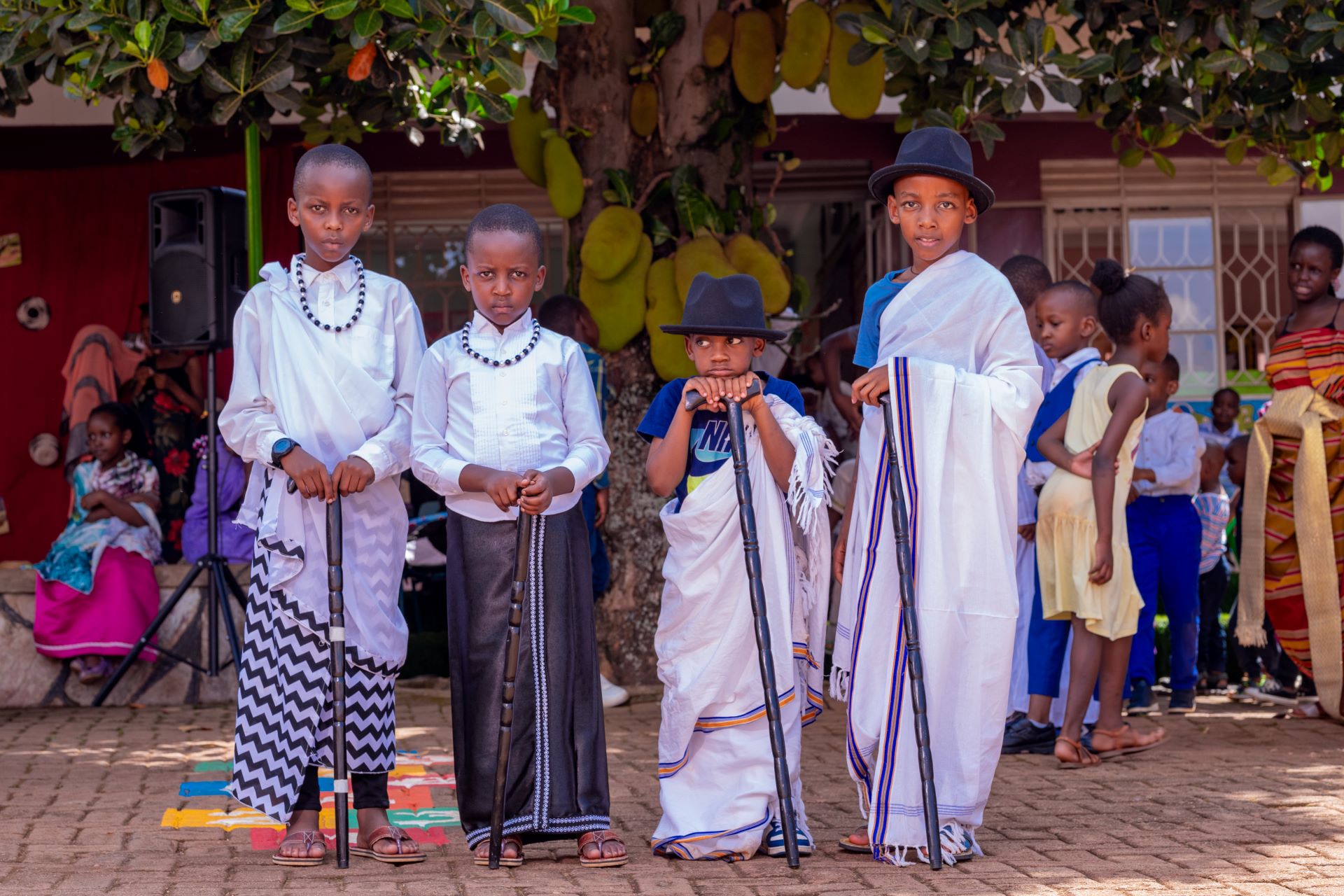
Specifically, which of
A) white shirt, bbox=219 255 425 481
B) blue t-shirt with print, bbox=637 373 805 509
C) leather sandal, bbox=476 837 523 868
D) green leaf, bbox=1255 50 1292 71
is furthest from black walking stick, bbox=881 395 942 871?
green leaf, bbox=1255 50 1292 71

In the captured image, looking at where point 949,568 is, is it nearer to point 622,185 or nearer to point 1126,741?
point 1126,741

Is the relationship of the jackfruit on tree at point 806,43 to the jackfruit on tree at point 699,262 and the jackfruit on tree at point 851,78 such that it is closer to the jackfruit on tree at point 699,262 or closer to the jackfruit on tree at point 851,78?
the jackfruit on tree at point 851,78

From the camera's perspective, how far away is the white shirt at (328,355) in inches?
153

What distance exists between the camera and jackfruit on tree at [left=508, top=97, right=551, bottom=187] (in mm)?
7105

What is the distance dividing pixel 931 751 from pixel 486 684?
116 cm

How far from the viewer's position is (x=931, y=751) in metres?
3.76

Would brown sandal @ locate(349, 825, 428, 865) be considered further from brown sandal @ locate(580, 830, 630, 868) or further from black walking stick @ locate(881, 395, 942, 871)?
black walking stick @ locate(881, 395, 942, 871)

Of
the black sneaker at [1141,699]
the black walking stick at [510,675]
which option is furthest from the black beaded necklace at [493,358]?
the black sneaker at [1141,699]

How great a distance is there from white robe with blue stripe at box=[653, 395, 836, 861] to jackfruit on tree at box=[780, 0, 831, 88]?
3.10m

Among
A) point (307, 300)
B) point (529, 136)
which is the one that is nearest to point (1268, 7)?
point (529, 136)

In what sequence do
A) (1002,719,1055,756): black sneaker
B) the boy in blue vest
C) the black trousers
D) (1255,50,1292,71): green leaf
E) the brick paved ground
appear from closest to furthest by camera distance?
the brick paved ground, the black trousers, (1255,50,1292,71): green leaf, the boy in blue vest, (1002,719,1055,756): black sneaker

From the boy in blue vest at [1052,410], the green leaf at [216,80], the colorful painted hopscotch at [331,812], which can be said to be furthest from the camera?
the boy in blue vest at [1052,410]

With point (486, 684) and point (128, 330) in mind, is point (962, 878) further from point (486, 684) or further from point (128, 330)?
point (128, 330)

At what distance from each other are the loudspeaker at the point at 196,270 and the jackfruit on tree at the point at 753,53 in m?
2.67
